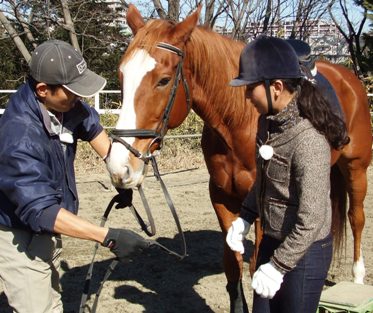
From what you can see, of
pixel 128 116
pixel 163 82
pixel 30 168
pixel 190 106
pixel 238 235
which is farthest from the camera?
pixel 190 106

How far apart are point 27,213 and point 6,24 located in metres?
10.2

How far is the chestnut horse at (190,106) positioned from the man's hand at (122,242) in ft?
1.11

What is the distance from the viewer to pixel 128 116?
2.49 metres

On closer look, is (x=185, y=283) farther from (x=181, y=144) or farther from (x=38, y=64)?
(x=181, y=144)

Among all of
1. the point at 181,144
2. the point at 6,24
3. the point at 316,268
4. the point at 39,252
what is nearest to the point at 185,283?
the point at 39,252

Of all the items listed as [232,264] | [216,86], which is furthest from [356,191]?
[216,86]

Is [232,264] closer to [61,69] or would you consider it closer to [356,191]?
[356,191]

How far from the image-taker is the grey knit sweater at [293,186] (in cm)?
181

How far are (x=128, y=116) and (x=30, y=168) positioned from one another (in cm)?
62

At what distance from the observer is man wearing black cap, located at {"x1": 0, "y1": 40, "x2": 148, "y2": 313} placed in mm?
2047

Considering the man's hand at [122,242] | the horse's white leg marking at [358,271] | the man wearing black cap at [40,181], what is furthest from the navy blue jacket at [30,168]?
the horse's white leg marking at [358,271]

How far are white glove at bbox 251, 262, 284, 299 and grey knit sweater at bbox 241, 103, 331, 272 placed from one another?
0.09ft

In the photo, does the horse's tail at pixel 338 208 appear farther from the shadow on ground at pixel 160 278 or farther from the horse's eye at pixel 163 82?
the horse's eye at pixel 163 82

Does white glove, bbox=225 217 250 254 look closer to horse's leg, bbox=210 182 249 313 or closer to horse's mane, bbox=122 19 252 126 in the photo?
horse's mane, bbox=122 19 252 126
